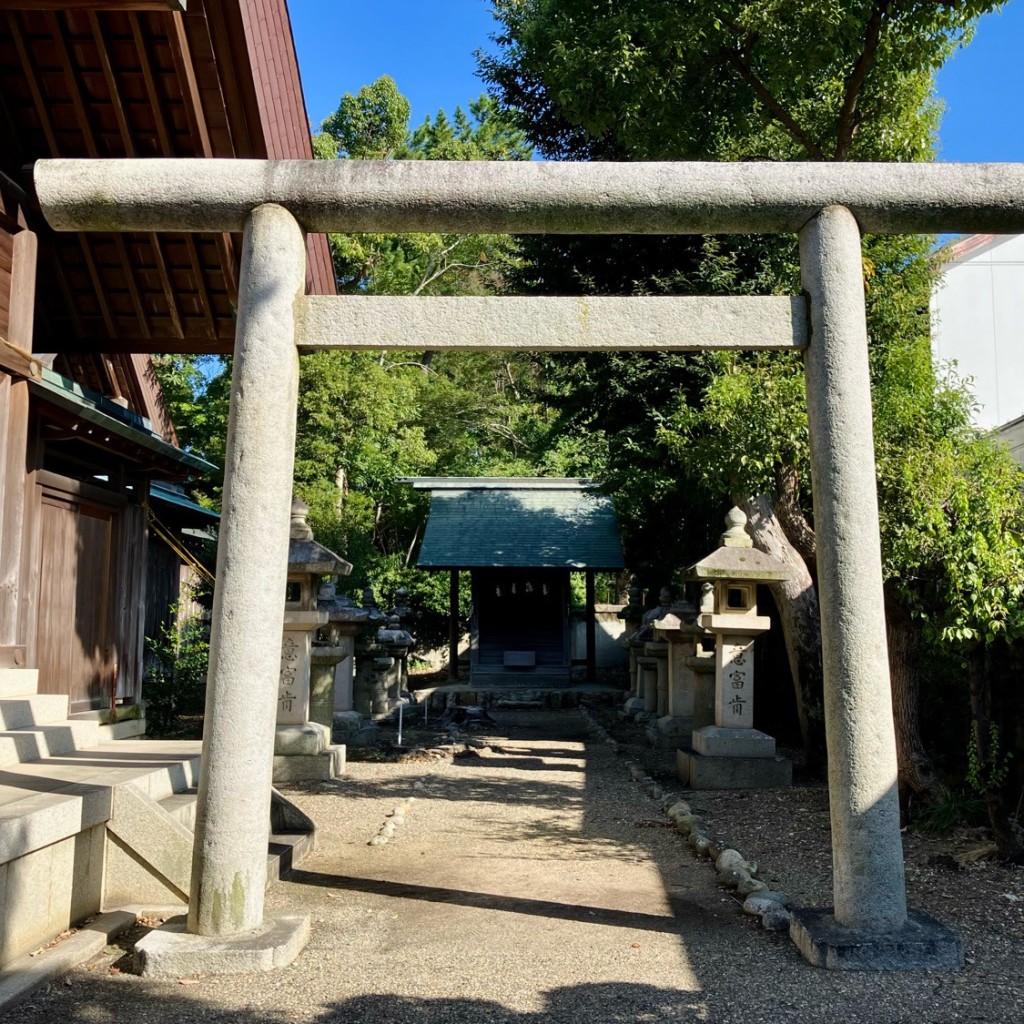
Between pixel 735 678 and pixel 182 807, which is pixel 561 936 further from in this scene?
pixel 735 678

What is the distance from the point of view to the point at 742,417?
9570 mm

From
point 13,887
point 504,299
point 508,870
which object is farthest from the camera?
point 508,870

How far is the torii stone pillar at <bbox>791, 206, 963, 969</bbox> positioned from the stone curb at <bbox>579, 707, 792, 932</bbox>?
0.33m

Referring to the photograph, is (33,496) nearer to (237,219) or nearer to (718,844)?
(237,219)

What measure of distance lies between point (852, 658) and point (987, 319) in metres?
16.4

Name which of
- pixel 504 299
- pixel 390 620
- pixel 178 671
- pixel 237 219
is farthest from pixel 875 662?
pixel 390 620

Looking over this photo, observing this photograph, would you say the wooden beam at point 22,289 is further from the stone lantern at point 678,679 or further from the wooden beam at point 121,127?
the stone lantern at point 678,679

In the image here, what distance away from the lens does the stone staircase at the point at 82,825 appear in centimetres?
448

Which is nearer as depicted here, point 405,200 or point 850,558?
point 850,558

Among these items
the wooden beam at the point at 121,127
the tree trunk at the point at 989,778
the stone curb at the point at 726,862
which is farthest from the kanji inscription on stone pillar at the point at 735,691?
the wooden beam at the point at 121,127

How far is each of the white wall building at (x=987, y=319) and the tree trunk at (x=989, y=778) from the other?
12.9m

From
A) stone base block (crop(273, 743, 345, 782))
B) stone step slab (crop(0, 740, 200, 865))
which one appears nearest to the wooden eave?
stone step slab (crop(0, 740, 200, 865))

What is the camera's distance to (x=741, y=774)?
1063 cm

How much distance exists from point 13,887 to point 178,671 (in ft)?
29.6
